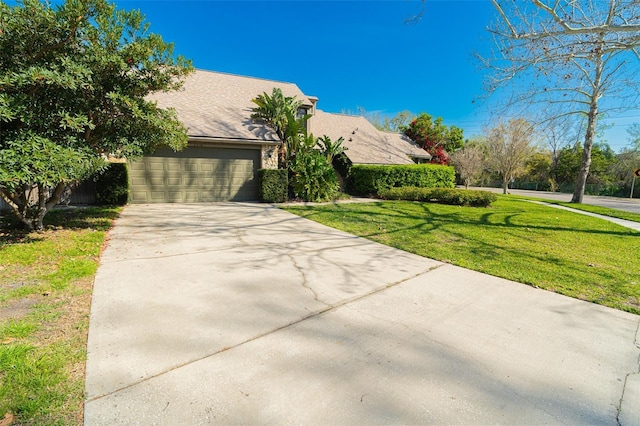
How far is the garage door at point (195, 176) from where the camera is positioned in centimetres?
1131

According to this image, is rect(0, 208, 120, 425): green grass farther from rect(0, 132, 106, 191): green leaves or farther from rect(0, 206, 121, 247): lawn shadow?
rect(0, 132, 106, 191): green leaves

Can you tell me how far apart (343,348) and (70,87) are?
602 cm

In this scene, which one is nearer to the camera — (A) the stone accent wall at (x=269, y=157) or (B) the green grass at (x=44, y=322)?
(B) the green grass at (x=44, y=322)

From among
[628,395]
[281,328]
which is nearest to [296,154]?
[281,328]

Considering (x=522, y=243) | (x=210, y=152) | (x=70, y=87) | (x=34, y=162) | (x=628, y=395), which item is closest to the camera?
(x=628, y=395)

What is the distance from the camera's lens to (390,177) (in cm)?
1594

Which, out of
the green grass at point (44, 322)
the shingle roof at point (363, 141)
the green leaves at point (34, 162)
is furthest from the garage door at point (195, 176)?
the shingle roof at point (363, 141)

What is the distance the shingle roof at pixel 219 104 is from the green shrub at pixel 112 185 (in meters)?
2.80

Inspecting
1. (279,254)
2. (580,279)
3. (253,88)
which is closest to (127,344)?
(279,254)

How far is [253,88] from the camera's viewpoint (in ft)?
54.7

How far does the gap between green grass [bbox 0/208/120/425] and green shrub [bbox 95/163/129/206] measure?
188 inches

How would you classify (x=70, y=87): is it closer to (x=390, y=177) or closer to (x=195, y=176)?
(x=195, y=176)

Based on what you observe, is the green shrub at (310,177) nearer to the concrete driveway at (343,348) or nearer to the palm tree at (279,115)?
the palm tree at (279,115)

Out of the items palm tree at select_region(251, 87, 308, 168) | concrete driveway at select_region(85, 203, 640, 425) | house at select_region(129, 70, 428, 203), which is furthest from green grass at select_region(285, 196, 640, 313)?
palm tree at select_region(251, 87, 308, 168)
